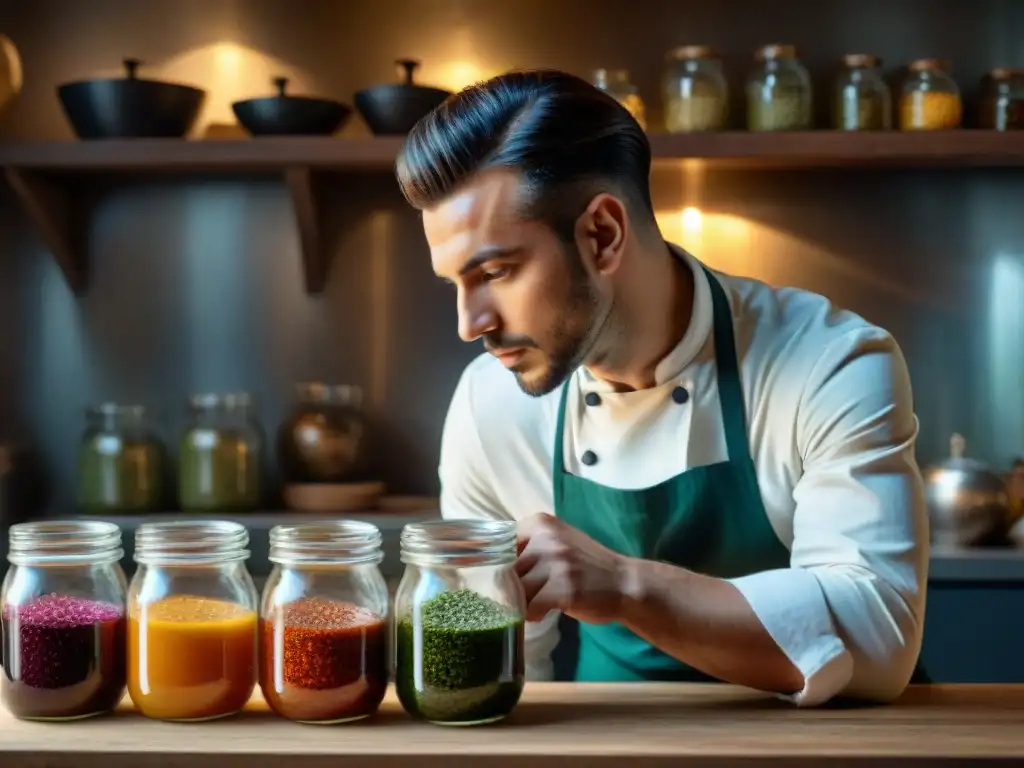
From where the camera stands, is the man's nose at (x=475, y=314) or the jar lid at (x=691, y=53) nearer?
the man's nose at (x=475, y=314)

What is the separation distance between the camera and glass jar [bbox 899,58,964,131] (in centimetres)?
250

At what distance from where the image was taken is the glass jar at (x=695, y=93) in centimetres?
254

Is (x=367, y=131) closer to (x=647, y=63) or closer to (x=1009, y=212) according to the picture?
(x=647, y=63)

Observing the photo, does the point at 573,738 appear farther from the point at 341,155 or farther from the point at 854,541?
the point at 341,155

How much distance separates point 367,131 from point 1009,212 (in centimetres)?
149

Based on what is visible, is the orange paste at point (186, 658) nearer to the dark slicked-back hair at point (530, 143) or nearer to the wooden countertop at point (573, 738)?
the wooden countertop at point (573, 738)

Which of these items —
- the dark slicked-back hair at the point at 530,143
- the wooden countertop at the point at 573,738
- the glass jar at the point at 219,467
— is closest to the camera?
the wooden countertop at the point at 573,738

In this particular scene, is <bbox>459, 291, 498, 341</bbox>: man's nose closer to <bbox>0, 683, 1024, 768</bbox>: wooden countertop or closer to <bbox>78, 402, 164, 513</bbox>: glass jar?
<bbox>0, 683, 1024, 768</bbox>: wooden countertop

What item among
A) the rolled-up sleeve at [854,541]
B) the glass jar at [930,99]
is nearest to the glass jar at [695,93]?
the glass jar at [930,99]

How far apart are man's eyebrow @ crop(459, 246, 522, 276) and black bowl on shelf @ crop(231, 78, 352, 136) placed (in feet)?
4.81

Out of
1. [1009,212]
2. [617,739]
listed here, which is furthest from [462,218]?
[1009,212]

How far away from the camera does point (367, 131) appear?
276cm

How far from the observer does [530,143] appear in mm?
1184

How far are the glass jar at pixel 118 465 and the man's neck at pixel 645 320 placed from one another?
1.53 metres
